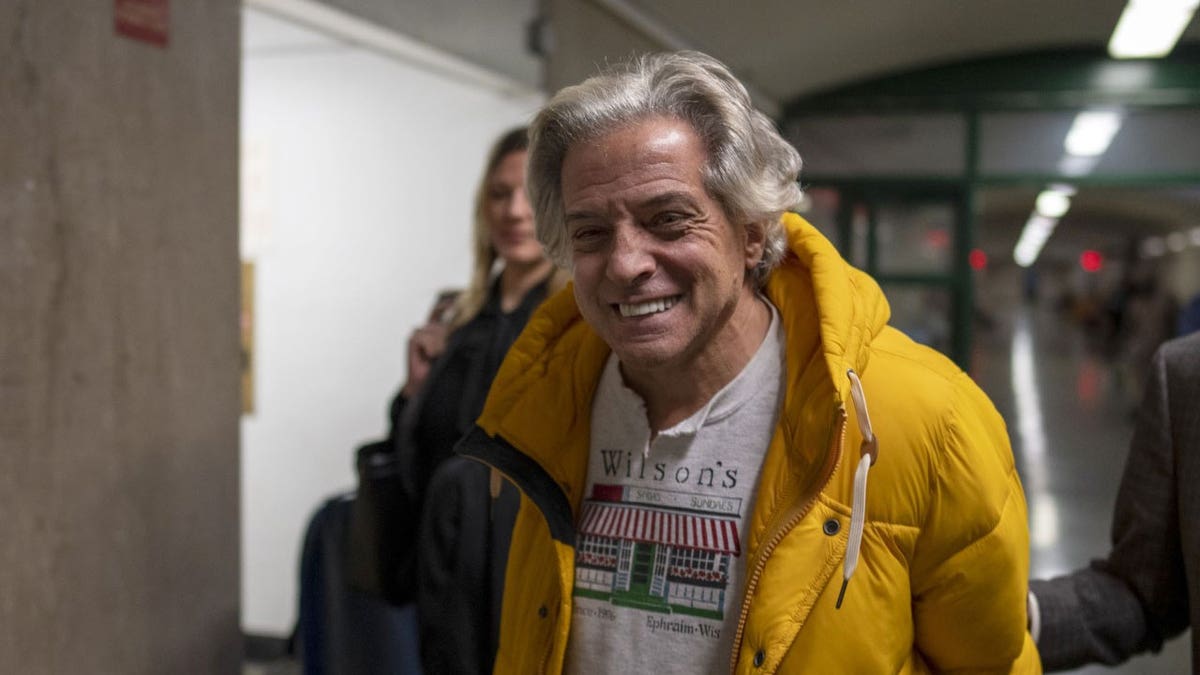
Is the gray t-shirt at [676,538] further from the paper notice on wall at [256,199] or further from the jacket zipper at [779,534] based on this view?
the paper notice on wall at [256,199]

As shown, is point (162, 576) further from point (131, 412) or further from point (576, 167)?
point (576, 167)

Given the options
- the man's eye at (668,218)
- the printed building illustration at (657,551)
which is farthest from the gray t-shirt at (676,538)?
the man's eye at (668,218)

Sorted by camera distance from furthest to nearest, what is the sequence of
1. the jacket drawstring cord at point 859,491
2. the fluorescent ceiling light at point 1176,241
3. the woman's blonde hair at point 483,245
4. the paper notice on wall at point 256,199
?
the fluorescent ceiling light at point 1176,241, the paper notice on wall at point 256,199, the woman's blonde hair at point 483,245, the jacket drawstring cord at point 859,491

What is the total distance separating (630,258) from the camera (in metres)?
1.32

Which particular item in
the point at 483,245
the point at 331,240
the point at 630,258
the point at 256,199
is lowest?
the point at 630,258

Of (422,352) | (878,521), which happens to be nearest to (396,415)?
(422,352)

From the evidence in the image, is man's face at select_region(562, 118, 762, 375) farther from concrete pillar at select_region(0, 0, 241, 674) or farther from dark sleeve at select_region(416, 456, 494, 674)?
concrete pillar at select_region(0, 0, 241, 674)

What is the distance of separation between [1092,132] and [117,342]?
263 inches

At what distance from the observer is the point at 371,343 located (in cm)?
440

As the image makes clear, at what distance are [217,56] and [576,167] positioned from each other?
1.49m

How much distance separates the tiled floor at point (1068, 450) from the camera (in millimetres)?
5367

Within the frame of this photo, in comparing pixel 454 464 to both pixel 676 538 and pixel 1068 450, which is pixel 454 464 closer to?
pixel 676 538

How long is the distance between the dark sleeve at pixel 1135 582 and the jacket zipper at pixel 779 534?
0.60m

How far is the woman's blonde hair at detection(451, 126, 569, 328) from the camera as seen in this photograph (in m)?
2.52
